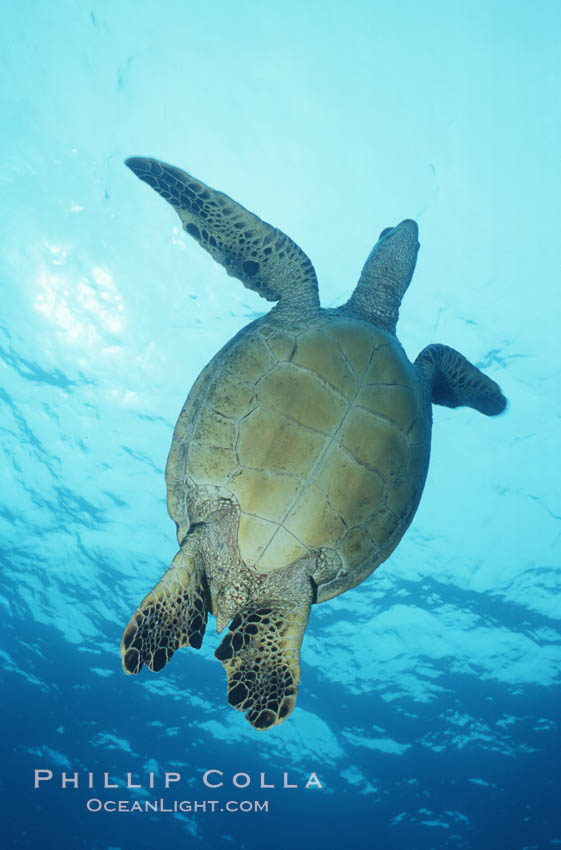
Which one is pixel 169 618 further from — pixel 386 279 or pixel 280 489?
pixel 386 279

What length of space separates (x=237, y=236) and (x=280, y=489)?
267 centimetres

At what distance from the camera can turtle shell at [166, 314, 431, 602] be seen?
3727 mm

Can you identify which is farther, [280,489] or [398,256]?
A: [398,256]

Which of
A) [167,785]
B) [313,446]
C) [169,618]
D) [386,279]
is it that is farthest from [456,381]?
[167,785]

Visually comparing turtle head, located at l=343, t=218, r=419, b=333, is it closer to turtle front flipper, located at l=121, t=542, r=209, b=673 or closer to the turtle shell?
the turtle shell

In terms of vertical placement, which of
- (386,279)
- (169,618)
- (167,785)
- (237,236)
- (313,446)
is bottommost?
(167,785)

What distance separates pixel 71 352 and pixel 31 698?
20508mm

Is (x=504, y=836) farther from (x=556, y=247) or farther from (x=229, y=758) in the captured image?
(x=556, y=247)

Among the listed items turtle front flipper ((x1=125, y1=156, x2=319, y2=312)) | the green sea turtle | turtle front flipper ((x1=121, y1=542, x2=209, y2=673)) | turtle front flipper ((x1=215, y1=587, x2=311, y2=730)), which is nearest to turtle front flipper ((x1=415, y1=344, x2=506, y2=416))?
the green sea turtle

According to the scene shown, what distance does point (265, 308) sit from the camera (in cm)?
1059

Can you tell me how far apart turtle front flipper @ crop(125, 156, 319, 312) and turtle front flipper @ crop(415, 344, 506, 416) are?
1.57m

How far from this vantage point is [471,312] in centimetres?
995

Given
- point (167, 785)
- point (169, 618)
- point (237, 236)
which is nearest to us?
point (169, 618)

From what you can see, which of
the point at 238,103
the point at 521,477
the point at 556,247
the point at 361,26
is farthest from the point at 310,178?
the point at 521,477
